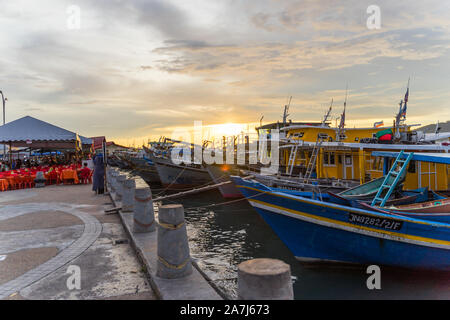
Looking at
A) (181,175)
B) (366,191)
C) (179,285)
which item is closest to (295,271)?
(366,191)

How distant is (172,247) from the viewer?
5.11 metres

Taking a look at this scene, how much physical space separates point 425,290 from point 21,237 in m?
10.3

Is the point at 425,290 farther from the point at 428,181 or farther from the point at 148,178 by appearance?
the point at 148,178

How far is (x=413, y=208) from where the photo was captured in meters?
8.62

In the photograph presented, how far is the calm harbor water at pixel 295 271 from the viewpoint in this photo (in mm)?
8117

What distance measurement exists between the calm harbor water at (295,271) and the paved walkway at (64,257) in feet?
6.65

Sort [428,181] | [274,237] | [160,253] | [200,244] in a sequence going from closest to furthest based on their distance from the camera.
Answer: [160,253] < [428,181] < [200,244] < [274,237]

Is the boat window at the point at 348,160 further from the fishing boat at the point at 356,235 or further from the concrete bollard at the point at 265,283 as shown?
the concrete bollard at the point at 265,283

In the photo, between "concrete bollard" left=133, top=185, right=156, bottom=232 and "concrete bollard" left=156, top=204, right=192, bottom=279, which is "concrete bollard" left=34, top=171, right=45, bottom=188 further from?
"concrete bollard" left=156, top=204, right=192, bottom=279

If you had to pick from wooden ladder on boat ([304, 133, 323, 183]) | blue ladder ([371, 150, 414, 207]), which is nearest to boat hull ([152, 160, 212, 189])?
wooden ladder on boat ([304, 133, 323, 183])

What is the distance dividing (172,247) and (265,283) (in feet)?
7.66

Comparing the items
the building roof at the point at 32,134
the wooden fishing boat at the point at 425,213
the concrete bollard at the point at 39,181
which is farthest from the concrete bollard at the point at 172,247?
the building roof at the point at 32,134
